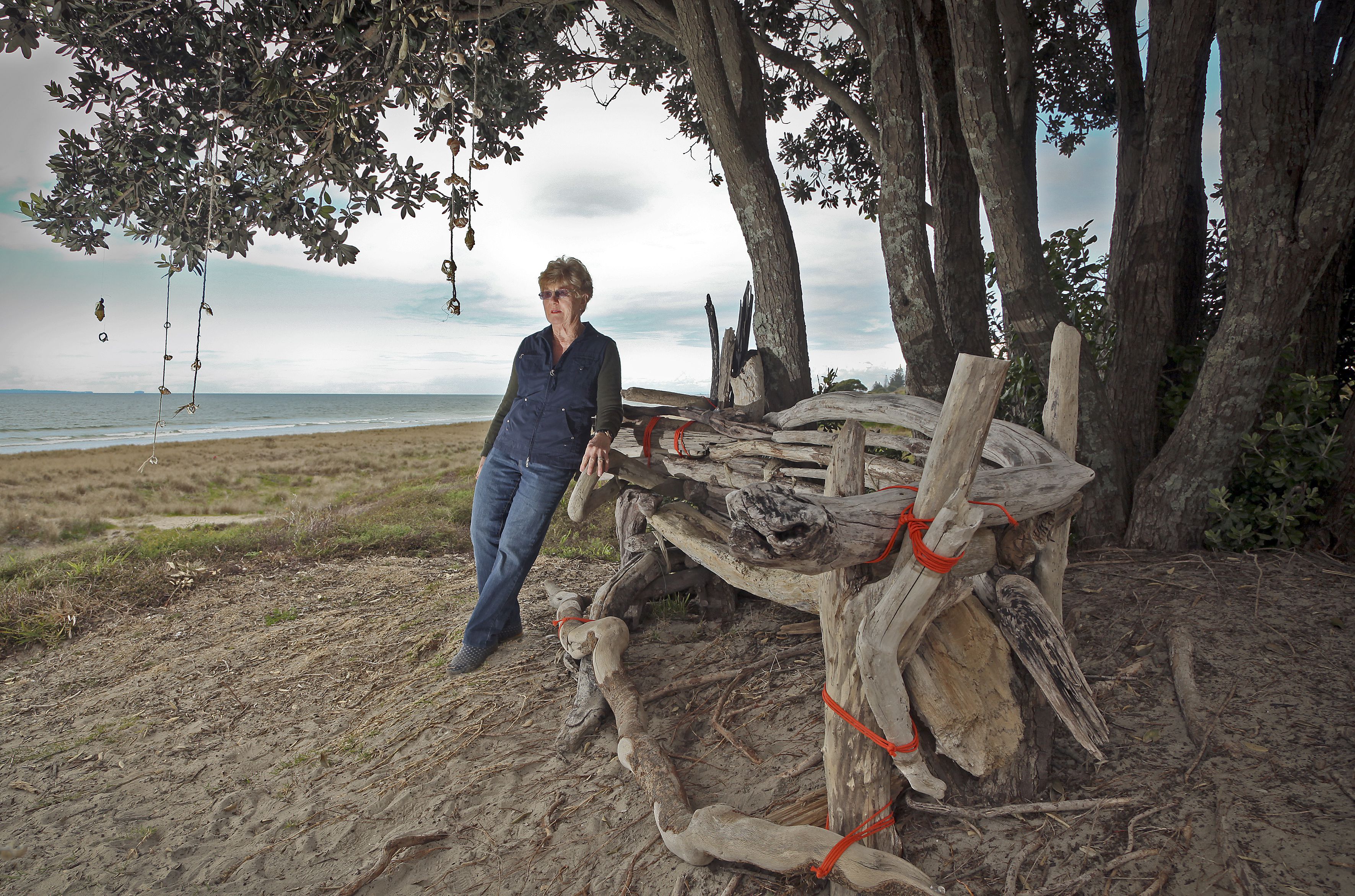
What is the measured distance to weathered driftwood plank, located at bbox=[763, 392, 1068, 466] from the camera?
2803mm

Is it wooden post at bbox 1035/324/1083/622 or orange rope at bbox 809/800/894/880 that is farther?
wooden post at bbox 1035/324/1083/622

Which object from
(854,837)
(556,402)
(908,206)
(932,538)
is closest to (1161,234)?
(908,206)

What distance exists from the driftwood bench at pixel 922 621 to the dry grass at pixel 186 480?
26.8 ft

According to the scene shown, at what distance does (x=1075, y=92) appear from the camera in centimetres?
795

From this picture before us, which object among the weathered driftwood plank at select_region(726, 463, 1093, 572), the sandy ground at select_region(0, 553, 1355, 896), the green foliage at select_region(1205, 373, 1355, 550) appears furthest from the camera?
the green foliage at select_region(1205, 373, 1355, 550)

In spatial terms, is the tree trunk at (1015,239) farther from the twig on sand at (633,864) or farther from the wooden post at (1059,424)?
the twig on sand at (633,864)

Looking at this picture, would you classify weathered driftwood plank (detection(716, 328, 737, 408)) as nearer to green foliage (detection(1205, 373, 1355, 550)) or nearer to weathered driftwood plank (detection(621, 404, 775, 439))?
Result: weathered driftwood plank (detection(621, 404, 775, 439))

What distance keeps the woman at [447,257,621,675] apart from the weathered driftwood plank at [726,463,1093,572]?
1.81 metres

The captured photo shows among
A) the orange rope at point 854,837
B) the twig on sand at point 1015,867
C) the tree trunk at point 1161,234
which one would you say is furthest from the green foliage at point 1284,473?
the orange rope at point 854,837

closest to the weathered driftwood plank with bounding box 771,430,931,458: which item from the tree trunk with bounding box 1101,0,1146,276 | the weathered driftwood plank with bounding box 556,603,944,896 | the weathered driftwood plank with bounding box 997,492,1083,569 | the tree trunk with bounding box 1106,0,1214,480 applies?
the weathered driftwood plank with bounding box 997,492,1083,569

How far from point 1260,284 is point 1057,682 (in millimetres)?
3213

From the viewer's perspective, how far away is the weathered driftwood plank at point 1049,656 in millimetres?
2258

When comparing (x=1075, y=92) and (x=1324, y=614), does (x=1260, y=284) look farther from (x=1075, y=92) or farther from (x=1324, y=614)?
(x=1075, y=92)

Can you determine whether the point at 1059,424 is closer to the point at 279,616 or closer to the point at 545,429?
the point at 545,429
